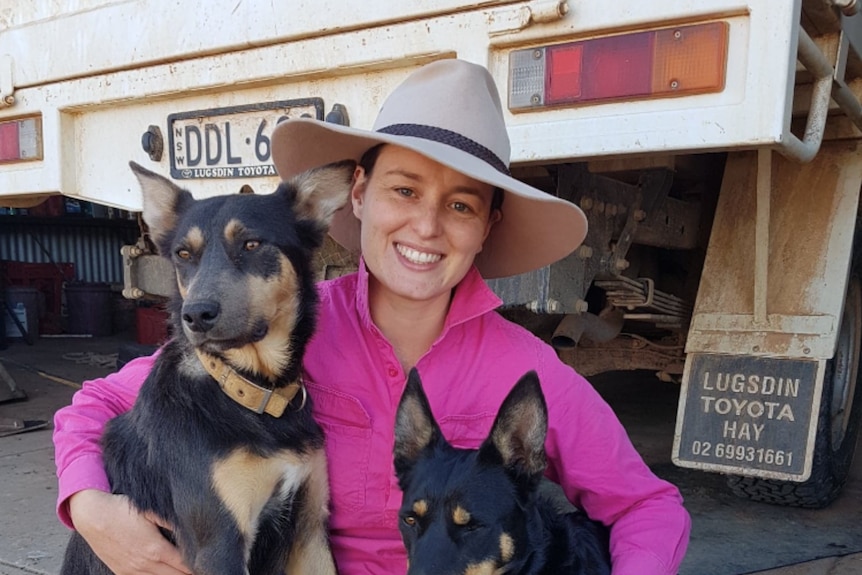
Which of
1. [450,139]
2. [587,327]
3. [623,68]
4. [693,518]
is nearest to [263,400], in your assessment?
[450,139]

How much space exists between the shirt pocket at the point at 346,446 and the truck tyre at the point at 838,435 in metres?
2.17

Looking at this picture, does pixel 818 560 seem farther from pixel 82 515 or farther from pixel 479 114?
pixel 82 515

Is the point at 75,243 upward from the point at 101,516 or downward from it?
upward

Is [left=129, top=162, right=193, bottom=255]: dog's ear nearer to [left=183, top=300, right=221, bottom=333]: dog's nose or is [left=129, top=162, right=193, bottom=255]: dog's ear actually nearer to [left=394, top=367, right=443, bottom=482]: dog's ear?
[left=183, top=300, right=221, bottom=333]: dog's nose

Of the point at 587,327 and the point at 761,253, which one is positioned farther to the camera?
the point at 587,327

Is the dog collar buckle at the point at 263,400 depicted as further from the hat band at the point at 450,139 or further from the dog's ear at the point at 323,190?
the hat band at the point at 450,139

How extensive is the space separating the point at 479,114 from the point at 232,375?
90cm

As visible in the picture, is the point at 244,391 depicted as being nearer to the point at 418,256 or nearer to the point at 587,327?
the point at 418,256

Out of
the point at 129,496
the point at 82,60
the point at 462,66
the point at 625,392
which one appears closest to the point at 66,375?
the point at 82,60

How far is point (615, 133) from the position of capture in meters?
2.04

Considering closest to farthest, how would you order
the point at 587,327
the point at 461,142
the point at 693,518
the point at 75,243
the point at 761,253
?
1. the point at 461,142
2. the point at 761,253
3. the point at 587,327
4. the point at 693,518
5. the point at 75,243

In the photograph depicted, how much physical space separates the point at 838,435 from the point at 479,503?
7.82ft

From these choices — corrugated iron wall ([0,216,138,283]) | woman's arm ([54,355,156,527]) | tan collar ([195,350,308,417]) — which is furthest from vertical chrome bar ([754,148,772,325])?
corrugated iron wall ([0,216,138,283])

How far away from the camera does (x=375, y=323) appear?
81.2 inches
